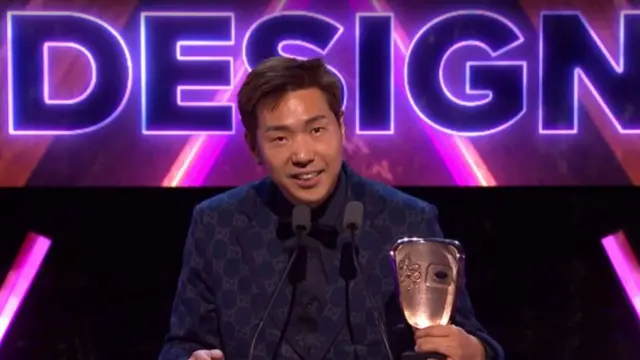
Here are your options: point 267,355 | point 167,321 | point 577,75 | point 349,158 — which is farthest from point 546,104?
point 267,355

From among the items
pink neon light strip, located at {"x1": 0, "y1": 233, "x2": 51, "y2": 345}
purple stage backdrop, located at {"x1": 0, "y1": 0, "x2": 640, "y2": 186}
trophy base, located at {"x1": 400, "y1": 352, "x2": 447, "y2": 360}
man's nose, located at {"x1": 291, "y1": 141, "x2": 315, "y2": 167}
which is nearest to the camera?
trophy base, located at {"x1": 400, "y1": 352, "x2": 447, "y2": 360}

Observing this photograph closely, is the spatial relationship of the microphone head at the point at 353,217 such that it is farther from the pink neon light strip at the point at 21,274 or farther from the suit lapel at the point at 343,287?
the pink neon light strip at the point at 21,274

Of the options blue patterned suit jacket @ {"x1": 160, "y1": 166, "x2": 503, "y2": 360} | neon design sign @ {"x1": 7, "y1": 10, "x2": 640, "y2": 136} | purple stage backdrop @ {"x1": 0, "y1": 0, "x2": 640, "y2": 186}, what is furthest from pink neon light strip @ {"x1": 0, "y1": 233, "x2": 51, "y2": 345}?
blue patterned suit jacket @ {"x1": 160, "y1": 166, "x2": 503, "y2": 360}

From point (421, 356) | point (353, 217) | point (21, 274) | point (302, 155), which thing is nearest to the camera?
point (421, 356)

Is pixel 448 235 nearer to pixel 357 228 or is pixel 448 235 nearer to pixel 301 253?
pixel 301 253

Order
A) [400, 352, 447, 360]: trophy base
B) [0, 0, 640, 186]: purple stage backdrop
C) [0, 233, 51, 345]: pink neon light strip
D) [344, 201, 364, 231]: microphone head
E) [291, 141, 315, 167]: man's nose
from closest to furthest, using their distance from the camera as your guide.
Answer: [400, 352, 447, 360]: trophy base < [344, 201, 364, 231]: microphone head < [291, 141, 315, 167]: man's nose < [0, 0, 640, 186]: purple stage backdrop < [0, 233, 51, 345]: pink neon light strip

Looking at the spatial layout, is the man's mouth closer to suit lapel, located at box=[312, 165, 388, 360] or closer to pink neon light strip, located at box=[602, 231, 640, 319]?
suit lapel, located at box=[312, 165, 388, 360]

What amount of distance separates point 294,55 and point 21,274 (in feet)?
3.64

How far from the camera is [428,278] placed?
1.54m

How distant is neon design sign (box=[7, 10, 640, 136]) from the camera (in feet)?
9.86

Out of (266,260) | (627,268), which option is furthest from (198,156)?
(627,268)

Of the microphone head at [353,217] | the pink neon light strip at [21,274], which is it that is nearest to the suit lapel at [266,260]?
the microphone head at [353,217]

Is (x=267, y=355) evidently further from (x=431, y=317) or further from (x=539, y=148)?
(x=539, y=148)

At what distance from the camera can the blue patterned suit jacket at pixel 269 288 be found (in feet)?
5.82
